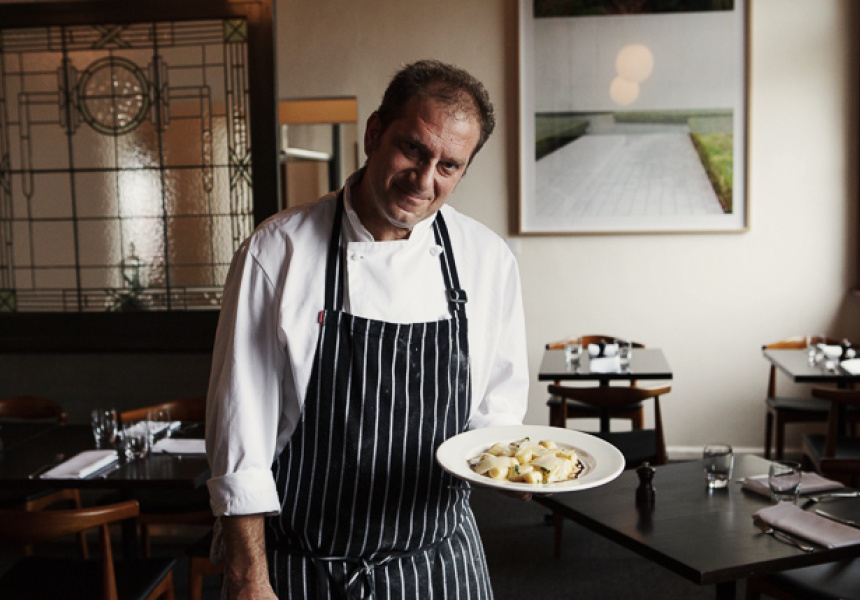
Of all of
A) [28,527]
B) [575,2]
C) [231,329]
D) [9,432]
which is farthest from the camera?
[575,2]

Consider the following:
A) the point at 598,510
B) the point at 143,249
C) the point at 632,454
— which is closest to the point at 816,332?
the point at 632,454

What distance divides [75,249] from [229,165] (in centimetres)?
105

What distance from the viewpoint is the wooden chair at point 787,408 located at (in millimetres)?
4340

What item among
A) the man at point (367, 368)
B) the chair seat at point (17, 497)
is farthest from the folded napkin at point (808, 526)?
the chair seat at point (17, 497)

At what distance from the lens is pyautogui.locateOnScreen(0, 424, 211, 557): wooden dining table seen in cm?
263

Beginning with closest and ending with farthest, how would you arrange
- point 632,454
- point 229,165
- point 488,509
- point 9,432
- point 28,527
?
point 28,527
point 9,432
point 632,454
point 488,509
point 229,165

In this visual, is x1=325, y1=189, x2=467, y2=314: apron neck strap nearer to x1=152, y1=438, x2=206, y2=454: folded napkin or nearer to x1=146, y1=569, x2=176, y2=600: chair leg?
x1=146, y1=569, x2=176, y2=600: chair leg

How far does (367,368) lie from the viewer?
4.44ft

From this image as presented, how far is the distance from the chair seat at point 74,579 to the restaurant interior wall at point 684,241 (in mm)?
2365

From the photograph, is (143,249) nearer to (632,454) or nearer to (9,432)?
(9,432)

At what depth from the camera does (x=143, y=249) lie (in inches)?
186

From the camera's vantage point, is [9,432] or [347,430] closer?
[347,430]

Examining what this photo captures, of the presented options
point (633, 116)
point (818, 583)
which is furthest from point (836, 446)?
point (633, 116)

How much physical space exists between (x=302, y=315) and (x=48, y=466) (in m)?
1.98
